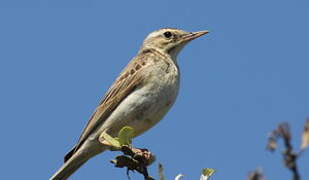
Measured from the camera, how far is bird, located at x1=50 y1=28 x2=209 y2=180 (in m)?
7.04

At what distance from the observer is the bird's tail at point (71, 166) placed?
688 centimetres

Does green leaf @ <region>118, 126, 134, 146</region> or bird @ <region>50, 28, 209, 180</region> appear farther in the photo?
bird @ <region>50, 28, 209, 180</region>

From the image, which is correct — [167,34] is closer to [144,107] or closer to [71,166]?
[144,107]

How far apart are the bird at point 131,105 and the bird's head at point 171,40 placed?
0.70m

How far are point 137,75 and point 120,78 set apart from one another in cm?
49

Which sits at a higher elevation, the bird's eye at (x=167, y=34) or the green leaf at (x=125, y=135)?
the bird's eye at (x=167, y=34)

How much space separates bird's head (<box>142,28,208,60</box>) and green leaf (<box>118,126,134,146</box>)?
446cm

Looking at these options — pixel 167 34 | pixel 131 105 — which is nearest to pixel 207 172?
pixel 131 105

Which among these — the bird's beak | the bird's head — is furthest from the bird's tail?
the bird's beak

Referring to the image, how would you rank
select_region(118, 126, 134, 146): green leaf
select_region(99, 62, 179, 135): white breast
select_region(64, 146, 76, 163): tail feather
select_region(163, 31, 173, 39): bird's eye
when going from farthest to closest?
select_region(163, 31, 173, 39): bird's eye < select_region(64, 146, 76, 163): tail feather < select_region(99, 62, 179, 135): white breast < select_region(118, 126, 134, 146): green leaf

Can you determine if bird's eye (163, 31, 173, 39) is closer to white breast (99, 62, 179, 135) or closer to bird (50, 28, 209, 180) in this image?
bird (50, 28, 209, 180)

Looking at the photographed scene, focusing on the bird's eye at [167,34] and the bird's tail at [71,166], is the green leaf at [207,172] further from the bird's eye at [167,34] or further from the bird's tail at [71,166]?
the bird's eye at [167,34]

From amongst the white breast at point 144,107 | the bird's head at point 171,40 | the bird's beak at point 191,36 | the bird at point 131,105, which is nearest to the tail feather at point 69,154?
the bird at point 131,105

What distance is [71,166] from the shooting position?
7059 millimetres
